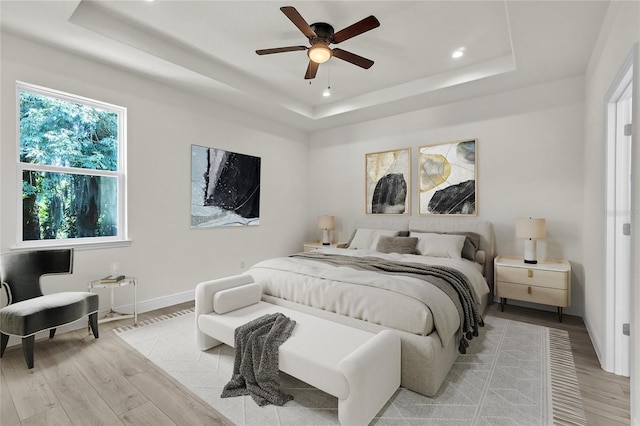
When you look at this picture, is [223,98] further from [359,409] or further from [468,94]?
[359,409]

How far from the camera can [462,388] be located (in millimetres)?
2090

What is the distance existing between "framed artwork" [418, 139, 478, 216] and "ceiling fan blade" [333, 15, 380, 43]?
8.33ft

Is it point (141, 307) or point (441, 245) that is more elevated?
point (441, 245)

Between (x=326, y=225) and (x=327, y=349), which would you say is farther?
(x=326, y=225)

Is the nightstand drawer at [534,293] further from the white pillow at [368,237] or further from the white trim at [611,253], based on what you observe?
the white pillow at [368,237]

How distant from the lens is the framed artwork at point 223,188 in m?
4.24

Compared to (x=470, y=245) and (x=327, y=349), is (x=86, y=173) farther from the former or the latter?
(x=470, y=245)

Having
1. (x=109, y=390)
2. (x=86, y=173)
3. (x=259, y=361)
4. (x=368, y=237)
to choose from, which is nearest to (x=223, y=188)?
(x=86, y=173)

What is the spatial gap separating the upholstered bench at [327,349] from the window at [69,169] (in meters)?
1.77

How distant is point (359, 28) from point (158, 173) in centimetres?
290

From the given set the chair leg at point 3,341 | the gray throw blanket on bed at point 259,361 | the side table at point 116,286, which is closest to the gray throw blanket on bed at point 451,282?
the gray throw blanket on bed at point 259,361

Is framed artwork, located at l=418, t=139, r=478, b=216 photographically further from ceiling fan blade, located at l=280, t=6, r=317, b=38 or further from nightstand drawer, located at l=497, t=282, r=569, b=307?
ceiling fan blade, located at l=280, t=6, r=317, b=38

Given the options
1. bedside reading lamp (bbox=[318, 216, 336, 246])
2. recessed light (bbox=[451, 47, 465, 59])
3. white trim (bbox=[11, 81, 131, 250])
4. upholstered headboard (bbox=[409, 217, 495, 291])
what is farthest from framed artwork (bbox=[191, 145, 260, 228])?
recessed light (bbox=[451, 47, 465, 59])

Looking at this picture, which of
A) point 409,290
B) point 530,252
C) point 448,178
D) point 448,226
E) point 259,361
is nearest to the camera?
point 259,361
